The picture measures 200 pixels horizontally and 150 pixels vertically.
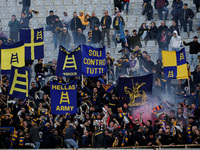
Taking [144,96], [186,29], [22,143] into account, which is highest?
[186,29]

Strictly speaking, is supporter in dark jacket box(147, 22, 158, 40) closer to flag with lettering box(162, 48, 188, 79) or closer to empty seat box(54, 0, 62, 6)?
flag with lettering box(162, 48, 188, 79)

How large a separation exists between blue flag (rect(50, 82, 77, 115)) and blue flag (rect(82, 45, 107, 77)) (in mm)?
951

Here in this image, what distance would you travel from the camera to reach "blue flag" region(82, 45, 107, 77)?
21594 millimetres

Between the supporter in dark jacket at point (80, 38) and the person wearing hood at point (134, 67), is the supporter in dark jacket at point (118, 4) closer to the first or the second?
the supporter in dark jacket at point (80, 38)

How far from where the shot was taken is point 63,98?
20734 millimetres

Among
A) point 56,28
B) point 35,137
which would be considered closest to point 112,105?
point 35,137

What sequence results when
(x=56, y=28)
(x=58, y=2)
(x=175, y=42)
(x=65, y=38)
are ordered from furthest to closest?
(x=58, y=2) → (x=56, y=28) → (x=65, y=38) → (x=175, y=42)

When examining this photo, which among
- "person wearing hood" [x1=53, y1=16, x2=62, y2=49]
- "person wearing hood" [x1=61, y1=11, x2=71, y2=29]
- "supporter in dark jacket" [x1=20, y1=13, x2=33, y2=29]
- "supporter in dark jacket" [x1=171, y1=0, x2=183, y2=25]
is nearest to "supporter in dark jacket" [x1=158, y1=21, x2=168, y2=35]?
"supporter in dark jacket" [x1=171, y1=0, x2=183, y2=25]

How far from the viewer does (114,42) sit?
2647 cm

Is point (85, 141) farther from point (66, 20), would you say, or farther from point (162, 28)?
point (66, 20)

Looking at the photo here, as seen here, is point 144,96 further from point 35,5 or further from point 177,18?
point 35,5

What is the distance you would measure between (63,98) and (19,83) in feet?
4.89

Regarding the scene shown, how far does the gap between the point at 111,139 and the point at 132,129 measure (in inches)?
32.8

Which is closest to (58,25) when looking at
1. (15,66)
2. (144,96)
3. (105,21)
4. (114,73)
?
(105,21)
